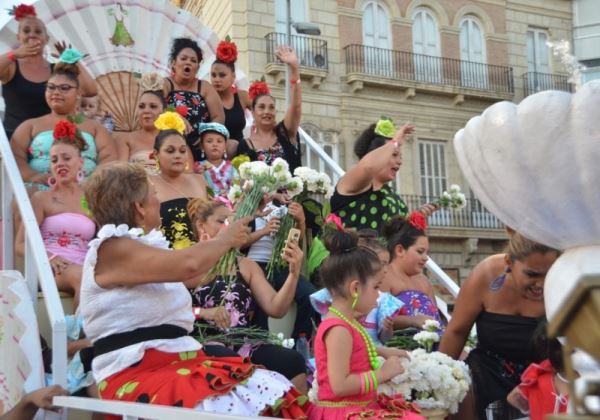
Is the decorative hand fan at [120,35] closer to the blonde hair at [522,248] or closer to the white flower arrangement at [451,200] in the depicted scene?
the white flower arrangement at [451,200]

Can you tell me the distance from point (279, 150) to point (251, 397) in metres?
3.61

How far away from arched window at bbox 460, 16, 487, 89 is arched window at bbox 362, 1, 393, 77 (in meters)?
2.72

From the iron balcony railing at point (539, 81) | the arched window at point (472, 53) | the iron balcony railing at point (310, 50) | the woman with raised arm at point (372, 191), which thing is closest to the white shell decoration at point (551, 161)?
the woman with raised arm at point (372, 191)

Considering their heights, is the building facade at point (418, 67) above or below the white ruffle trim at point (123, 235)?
above

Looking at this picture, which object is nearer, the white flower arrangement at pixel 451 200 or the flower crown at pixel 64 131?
the flower crown at pixel 64 131

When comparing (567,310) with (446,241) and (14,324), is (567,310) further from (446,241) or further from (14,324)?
(446,241)

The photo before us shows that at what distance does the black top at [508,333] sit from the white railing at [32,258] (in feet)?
6.04

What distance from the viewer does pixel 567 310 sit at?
1.07 meters

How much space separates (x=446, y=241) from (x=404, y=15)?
686 cm

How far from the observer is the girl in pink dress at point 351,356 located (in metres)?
3.32

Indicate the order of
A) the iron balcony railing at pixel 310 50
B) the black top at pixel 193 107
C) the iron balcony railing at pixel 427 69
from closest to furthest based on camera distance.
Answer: the black top at pixel 193 107 → the iron balcony railing at pixel 310 50 → the iron balcony railing at pixel 427 69

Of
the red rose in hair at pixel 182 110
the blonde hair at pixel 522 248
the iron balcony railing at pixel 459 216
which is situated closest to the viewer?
the blonde hair at pixel 522 248

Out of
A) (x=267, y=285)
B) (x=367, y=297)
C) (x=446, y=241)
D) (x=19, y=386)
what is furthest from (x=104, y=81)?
(x=446, y=241)

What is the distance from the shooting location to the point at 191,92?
6848 mm
